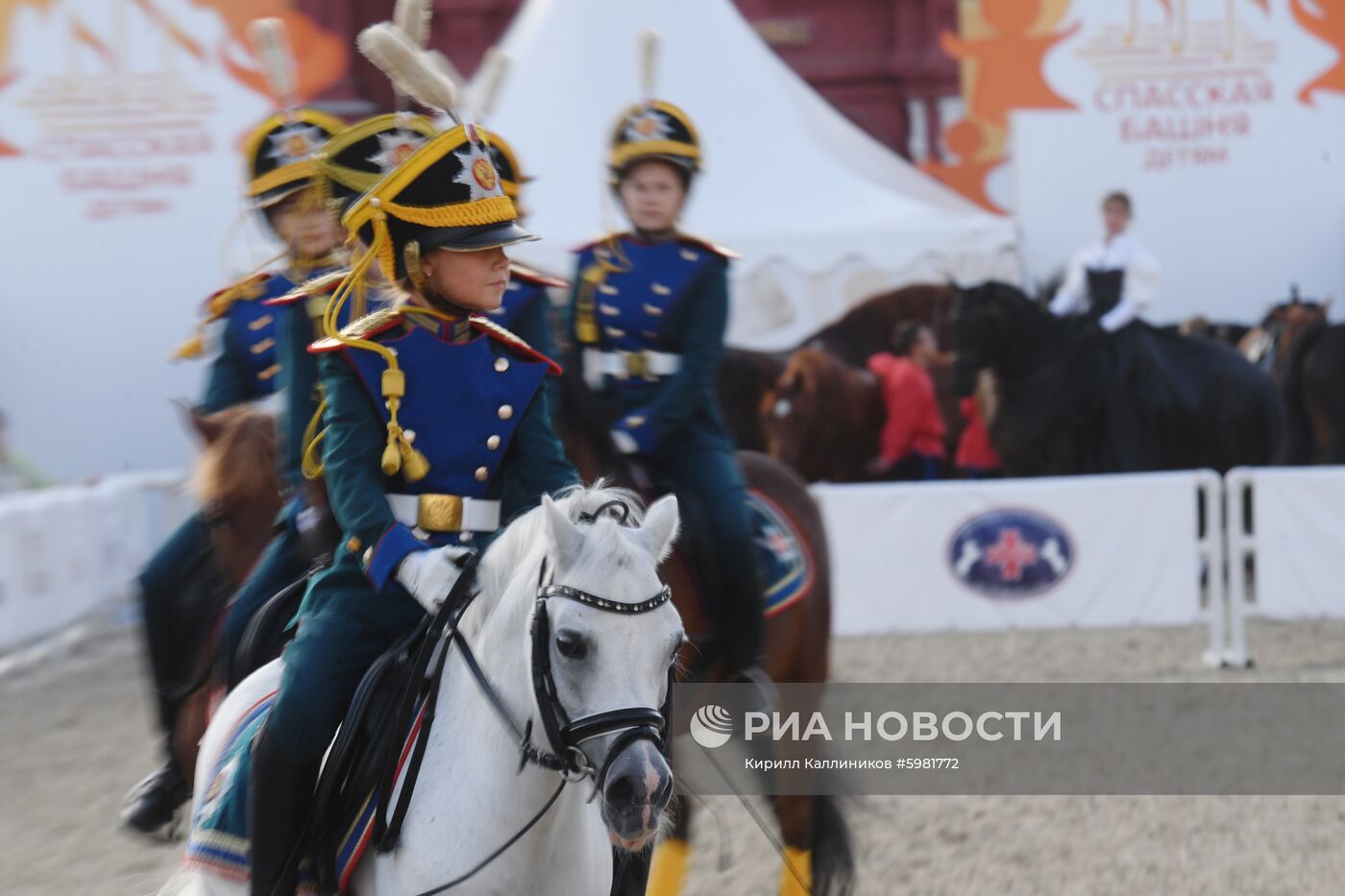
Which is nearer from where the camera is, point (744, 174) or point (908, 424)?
point (908, 424)

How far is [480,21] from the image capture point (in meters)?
21.8

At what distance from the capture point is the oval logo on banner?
1040cm

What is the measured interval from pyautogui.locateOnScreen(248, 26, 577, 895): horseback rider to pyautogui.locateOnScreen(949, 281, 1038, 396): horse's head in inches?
369

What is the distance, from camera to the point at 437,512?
127 inches

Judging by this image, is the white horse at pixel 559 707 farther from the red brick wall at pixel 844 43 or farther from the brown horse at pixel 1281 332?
the red brick wall at pixel 844 43

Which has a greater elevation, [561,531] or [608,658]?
[561,531]

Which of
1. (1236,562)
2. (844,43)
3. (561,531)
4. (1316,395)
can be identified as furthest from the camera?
(844,43)

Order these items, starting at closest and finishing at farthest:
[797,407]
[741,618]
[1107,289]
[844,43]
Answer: [741,618], [1107,289], [797,407], [844,43]

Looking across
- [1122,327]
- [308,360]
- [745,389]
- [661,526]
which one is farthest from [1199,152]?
[661,526]

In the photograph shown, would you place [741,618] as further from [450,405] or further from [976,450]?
[976,450]

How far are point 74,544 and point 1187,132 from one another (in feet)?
30.0

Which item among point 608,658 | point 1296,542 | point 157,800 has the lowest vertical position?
point 157,800

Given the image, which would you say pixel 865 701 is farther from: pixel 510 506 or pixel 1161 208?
pixel 1161 208

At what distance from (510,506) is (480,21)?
1942 centimetres
